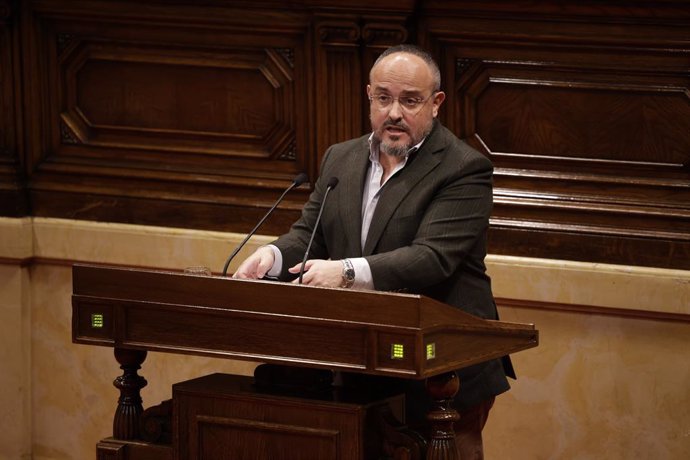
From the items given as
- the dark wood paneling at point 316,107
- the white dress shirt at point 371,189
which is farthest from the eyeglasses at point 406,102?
the dark wood paneling at point 316,107

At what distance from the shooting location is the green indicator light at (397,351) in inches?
143

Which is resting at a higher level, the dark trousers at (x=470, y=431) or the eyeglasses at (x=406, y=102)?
A: the eyeglasses at (x=406, y=102)

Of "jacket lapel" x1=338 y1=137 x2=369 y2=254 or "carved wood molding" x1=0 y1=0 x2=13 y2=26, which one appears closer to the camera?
"jacket lapel" x1=338 y1=137 x2=369 y2=254

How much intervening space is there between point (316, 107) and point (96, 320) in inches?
76.9

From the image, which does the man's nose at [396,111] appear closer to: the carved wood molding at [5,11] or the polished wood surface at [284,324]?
the polished wood surface at [284,324]

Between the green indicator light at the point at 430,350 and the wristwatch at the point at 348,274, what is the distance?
399mm

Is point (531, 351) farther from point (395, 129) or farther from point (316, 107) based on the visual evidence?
point (395, 129)

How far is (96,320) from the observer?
409 cm

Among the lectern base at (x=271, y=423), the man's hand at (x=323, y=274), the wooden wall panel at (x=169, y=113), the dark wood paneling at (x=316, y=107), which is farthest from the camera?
the wooden wall panel at (x=169, y=113)

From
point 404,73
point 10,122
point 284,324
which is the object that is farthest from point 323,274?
point 10,122

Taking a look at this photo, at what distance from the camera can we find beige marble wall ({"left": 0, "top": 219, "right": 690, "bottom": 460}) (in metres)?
5.33

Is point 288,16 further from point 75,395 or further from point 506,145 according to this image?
point 75,395

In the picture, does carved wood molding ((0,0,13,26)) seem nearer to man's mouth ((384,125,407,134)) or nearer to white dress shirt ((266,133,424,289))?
white dress shirt ((266,133,424,289))

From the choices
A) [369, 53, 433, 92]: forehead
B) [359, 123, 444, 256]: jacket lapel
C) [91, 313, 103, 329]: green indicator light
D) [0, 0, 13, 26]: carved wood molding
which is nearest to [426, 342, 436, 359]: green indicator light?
[359, 123, 444, 256]: jacket lapel
